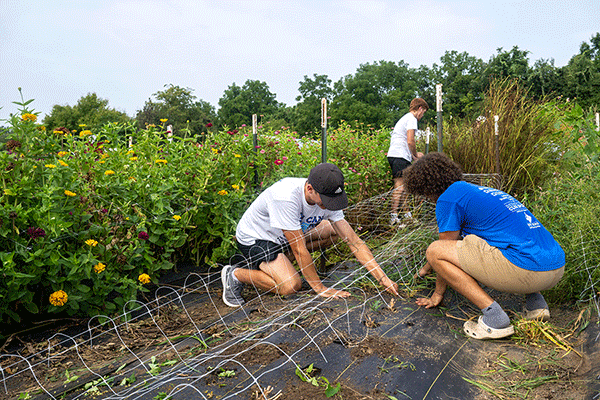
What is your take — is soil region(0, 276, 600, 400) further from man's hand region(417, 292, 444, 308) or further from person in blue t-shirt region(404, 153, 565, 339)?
person in blue t-shirt region(404, 153, 565, 339)

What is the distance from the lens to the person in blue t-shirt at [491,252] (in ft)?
7.25

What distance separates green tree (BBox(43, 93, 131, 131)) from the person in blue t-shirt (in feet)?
92.3

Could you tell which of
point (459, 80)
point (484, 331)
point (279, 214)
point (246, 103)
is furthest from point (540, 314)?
point (246, 103)

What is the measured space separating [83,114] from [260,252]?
30.3 metres

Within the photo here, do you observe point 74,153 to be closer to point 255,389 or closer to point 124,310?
point 124,310

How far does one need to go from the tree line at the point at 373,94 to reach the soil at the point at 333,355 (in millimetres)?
21476

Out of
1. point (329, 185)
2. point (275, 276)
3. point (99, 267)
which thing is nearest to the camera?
point (99, 267)

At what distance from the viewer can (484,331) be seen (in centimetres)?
226

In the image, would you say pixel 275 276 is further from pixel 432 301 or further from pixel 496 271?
pixel 496 271

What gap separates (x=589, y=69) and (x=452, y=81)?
12.9 metres

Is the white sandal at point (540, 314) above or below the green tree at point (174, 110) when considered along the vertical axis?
below

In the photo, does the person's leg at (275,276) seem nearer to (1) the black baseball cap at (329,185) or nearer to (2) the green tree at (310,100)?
(1) the black baseball cap at (329,185)

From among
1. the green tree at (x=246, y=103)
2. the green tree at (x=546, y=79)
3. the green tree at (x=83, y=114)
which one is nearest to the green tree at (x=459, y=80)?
the green tree at (x=546, y=79)

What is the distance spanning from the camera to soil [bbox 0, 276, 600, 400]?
184 cm
